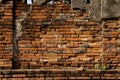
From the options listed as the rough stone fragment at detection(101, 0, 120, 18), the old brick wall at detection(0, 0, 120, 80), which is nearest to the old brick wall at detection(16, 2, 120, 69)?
the old brick wall at detection(0, 0, 120, 80)

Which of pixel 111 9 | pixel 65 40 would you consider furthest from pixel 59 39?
pixel 111 9

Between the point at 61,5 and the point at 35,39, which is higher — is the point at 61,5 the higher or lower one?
the higher one

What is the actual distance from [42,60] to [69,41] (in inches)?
21.8

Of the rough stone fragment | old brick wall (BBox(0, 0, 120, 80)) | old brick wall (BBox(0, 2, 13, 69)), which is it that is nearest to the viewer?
old brick wall (BBox(0, 2, 13, 69))

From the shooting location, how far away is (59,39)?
672cm

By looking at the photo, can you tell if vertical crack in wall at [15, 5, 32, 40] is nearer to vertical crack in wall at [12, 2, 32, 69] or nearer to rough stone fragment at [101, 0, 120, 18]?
vertical crack in wall at [12, 2, 32, 69]

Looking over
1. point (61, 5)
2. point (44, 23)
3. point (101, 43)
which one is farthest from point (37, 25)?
point (101, 43)

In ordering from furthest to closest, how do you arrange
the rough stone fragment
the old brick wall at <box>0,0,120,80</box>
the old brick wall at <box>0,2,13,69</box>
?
1. the rough stone fragment
2. the old brick wall at <box>0,0,120,80</box>
3. the old brick wall at <box>0,2,13,69</box>

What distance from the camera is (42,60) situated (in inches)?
261

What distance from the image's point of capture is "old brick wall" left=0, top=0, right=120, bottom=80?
261 inches

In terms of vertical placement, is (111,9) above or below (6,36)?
above

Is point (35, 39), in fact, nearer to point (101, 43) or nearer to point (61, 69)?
point (61, 69)

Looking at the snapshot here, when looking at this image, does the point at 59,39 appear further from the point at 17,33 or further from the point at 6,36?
the point at 6,36

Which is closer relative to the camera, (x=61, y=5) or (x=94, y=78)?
(x=94, y=78)
